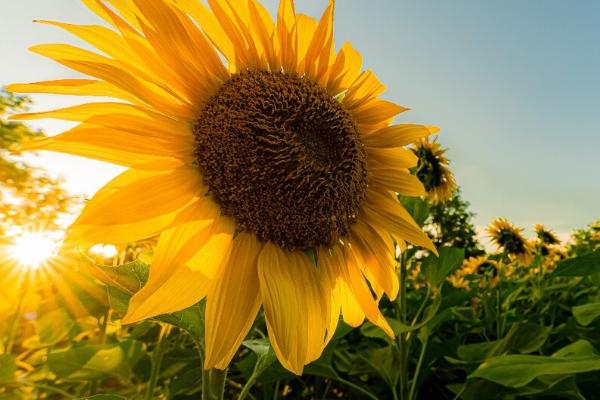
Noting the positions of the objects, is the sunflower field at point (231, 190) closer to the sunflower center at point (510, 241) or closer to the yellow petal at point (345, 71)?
the yellow petal at point (345, 71)

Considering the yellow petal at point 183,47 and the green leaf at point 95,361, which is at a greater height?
the yellow petal at point 183,47

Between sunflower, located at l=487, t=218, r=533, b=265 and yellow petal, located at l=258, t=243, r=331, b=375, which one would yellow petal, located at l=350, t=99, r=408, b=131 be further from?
sunflower, located at l=487, t=218, r=533, b=265

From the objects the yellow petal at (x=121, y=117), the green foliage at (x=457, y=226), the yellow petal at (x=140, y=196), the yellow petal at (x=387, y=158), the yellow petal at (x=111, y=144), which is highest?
the green foliage at (x=457, y=226)

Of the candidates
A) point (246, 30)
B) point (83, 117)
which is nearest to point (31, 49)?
point (83, 117)

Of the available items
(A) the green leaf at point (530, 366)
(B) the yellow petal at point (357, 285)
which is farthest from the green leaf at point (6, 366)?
(A) the green leaf at point (530, 366)

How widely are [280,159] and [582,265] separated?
112cm

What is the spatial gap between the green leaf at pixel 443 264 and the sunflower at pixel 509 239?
2.40m

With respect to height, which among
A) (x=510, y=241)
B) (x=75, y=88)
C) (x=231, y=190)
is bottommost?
(x=231, y=190)

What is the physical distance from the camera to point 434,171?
8.95 feet

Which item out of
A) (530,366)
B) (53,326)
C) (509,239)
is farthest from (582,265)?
(509,239)

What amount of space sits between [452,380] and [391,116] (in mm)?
1637

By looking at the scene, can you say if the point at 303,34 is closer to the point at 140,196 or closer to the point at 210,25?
the point at 210,25

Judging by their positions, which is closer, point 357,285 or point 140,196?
point 140,196

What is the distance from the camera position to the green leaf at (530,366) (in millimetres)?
1112
